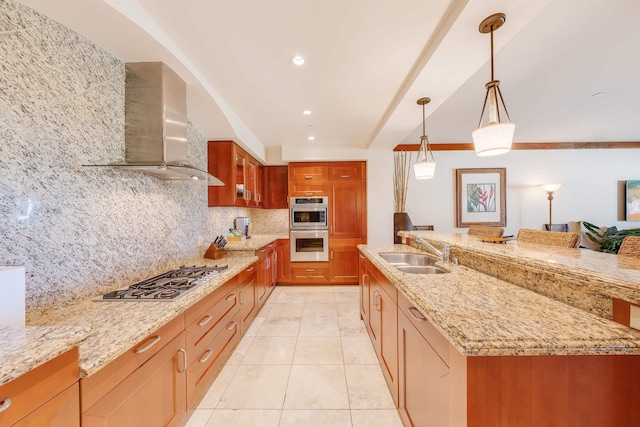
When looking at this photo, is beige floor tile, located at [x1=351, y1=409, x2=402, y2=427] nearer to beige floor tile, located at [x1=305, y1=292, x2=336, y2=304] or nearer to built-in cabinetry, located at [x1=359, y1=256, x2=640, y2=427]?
built-in cabinetry, located at [x1=359, y1=256, x2=640, y2=427]

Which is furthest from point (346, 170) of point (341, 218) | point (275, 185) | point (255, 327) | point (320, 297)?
point (255, 327)

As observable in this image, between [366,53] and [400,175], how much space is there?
3.12 meters

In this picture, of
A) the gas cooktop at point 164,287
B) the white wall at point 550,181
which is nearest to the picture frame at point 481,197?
the white wall at point 550,181

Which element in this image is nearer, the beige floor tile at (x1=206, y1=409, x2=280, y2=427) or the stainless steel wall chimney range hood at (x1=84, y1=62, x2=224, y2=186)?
the beige floor tile at (x1=206, y1=409, x2=280, y2=427)

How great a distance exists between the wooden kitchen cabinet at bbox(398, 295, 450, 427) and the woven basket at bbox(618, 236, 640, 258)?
1.15 m

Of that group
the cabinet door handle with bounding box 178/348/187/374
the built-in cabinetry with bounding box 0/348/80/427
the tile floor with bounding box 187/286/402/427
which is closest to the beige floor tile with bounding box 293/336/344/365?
the tile floor with bounding box 187/286/402/427

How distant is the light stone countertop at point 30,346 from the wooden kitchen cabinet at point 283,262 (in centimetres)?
Result: 334

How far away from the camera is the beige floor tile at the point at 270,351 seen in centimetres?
202

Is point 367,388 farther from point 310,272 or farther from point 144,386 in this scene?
point 310,272

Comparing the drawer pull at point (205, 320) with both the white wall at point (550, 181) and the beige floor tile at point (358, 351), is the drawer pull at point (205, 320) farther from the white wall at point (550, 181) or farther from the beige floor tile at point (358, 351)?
the white wall at point (550, 181)

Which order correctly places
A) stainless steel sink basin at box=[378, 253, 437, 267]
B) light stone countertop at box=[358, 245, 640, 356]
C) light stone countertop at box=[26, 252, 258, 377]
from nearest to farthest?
light stone countertop at box=[358, 245, 640, 356], light stone countertop at box=[26, 252, 258, 377], stainless steel sink basin at box=[378, 253, 437, 267]

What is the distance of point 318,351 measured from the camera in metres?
2.15

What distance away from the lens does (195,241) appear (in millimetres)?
2535

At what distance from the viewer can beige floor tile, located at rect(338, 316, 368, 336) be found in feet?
8.09
